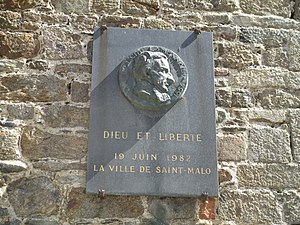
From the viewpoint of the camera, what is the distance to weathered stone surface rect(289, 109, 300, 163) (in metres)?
3.51

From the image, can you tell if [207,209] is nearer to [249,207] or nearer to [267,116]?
[249,207]

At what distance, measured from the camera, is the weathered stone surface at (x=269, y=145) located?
347 centimetres

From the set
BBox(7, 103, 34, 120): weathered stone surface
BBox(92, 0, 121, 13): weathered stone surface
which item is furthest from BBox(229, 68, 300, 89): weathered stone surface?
BBox(7, 103, 34, 120): weathered stone surface

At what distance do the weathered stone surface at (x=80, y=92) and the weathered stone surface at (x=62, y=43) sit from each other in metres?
0.23

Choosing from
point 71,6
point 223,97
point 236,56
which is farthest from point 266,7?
point 71,6

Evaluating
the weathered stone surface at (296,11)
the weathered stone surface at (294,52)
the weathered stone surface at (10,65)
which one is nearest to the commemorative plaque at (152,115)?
the weathered stone surface at (10,65)

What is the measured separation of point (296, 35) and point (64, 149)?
2000 mm

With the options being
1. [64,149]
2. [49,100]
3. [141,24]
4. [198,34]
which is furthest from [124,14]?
[64,149]

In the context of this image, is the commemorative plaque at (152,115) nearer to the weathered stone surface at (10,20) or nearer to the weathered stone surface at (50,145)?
the weathered stone surface at (50,145)

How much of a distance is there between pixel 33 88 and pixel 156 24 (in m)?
1.04

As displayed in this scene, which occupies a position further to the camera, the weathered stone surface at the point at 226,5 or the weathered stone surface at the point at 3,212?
the weathered stone surface at the point at 226,5

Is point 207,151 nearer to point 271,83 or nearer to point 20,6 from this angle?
point 271,83

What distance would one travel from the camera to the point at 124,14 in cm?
379

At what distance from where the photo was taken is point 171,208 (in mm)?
3232
